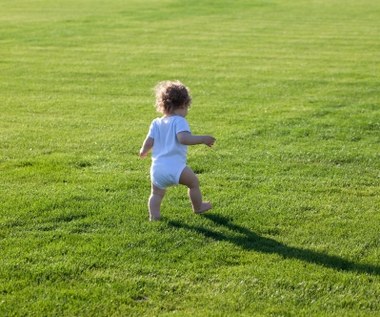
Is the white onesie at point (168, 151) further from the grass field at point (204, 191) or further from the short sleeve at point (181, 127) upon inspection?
the grass field at point (204, 191)

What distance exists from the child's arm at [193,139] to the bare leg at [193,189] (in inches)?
11.2

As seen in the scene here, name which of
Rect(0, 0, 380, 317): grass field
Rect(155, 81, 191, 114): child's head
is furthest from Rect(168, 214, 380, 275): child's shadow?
Rect(155, 81, 191, 114): child's head

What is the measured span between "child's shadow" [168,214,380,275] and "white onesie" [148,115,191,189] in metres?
0.40

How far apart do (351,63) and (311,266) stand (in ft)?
45.5

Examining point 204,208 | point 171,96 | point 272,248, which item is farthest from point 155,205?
point 272,248

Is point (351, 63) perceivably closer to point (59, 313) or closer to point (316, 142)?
point (316, 142)

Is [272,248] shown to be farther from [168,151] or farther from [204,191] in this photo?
[204,191]

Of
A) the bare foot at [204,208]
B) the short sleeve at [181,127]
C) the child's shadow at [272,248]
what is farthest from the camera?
the bare foot at [204,208]

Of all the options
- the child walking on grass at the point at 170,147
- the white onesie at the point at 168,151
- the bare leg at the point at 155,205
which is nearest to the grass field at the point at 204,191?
the bare leg at the point at 155,205

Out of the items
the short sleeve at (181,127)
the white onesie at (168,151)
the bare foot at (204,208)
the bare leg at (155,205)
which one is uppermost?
the short sleeve at (181,127)

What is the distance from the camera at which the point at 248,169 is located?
873 cm

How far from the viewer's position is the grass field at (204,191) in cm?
541

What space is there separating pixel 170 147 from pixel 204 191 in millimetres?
1054

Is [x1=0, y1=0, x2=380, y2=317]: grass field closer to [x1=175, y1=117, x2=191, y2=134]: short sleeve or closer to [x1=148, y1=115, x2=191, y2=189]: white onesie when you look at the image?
[x1=148, y1=115, x2=191, y2=189]: white onesie
